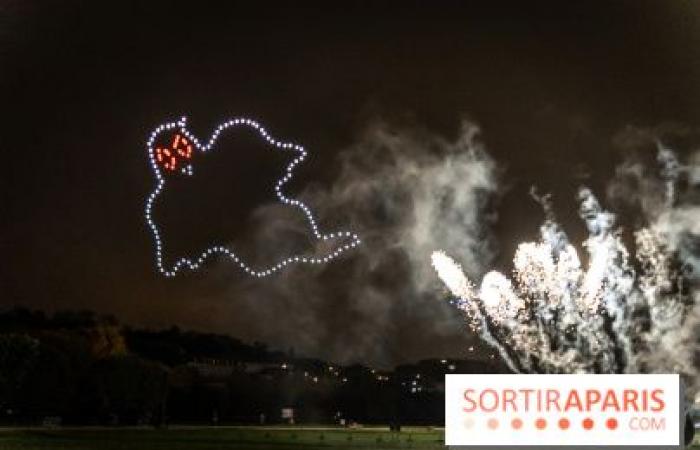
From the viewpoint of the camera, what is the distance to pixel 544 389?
1000 inches

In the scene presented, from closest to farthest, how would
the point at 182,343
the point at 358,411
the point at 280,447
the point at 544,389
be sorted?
the point at 544,389, the point at 280,447, the point at 358,411, the point at 182,343

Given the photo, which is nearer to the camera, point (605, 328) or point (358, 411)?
point (605, 328)

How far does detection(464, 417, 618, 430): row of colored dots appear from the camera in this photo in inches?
1001

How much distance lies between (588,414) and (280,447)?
2581 cm

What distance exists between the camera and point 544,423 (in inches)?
1001

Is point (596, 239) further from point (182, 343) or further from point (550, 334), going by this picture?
point (182, 343)

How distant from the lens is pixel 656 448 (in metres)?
25.7

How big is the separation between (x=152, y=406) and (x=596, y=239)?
63.4m

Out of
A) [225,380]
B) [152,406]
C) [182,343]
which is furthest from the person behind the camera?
[182,343]

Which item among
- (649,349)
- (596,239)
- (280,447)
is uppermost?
(596,239)

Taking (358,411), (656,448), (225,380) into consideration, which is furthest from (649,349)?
(225,380)

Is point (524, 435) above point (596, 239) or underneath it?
underneath

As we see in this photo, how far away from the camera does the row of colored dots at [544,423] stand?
1001 inches

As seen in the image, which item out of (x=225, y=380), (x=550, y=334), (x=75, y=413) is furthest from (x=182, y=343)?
(x=550, y=334)
